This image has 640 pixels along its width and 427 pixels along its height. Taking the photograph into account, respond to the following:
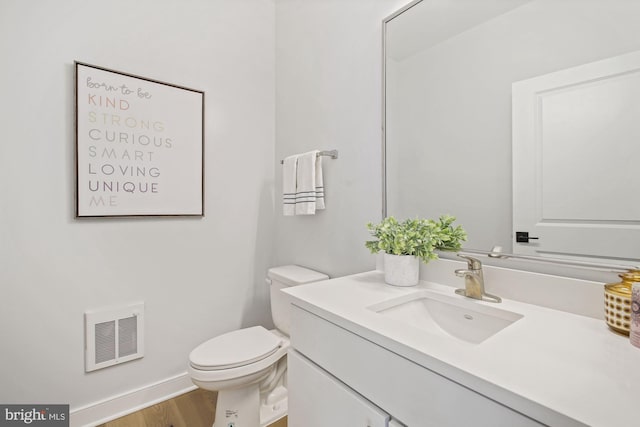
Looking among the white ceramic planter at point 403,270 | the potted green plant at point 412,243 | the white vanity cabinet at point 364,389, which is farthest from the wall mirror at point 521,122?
the white vanity cabinet at point 364,389

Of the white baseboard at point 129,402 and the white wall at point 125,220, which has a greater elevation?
the white wall at point 125,220

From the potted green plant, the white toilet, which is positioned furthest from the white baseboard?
the potted green plant

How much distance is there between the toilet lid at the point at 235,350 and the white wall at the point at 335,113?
47 centimetres

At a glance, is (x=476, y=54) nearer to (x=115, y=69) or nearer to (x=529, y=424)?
(x=529, y=424)

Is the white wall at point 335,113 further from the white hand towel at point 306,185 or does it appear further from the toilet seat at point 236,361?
the toilet seat at point 236,361

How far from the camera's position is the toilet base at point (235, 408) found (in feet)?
4.23

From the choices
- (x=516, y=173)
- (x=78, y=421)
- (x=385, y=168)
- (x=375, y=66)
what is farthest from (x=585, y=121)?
(x=78, y=421)

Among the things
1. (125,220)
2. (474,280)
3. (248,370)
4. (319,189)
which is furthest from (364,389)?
(125,220)

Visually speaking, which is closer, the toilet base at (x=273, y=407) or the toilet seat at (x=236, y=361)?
the toilet seat at (x=236, y=361)

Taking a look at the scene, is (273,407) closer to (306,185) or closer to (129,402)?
(129,402)

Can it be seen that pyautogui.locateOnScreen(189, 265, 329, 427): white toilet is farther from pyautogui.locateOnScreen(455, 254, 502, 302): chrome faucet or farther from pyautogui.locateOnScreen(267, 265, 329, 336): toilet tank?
pyautogui.locateOnScreen(455, 254, 502, 302): chrome faucet

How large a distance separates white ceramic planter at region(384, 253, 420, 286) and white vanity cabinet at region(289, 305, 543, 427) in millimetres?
350

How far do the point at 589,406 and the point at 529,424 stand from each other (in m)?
0.08

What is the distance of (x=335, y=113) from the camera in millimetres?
1548
